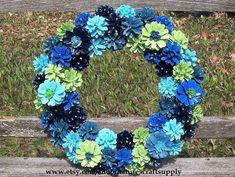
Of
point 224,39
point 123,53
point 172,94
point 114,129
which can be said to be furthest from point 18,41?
point 172,94

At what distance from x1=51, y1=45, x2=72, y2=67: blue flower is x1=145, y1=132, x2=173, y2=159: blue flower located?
2.33ft

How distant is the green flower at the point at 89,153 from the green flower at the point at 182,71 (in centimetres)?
67

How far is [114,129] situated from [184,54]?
748 millimetres

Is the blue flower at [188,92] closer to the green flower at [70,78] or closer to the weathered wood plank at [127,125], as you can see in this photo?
the weathered wood plank at [127,125]

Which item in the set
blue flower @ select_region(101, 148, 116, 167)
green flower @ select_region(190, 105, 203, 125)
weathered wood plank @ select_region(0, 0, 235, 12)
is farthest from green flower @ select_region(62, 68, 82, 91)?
weathered wood plank @ select_region(0, 0, 235, 12)

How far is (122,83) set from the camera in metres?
5.88

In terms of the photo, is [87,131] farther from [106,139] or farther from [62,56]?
[62,56]

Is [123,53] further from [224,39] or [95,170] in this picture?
[95,170]

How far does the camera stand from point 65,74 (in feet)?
12.4

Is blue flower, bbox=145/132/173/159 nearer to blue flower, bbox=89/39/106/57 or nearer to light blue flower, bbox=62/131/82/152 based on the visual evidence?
light blue flower, bbox=62/131/82/152

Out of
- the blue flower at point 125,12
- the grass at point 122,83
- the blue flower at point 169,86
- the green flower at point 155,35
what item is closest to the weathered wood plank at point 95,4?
the grass at point 122,83

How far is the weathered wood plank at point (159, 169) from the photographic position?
12.8 ft

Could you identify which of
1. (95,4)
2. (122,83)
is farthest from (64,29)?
(95,4)

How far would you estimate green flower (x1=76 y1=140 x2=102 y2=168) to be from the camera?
3768 millimetres
